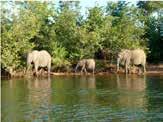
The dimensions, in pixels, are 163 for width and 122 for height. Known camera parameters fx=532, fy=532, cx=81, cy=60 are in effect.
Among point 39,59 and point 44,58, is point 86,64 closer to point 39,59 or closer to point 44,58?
point 44,58

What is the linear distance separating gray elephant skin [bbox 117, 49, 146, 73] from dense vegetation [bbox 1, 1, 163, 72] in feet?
5.11

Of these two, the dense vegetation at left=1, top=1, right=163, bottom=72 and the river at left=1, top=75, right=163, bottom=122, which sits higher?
the dense vegetation at left=1, top=1, right=163, bottom=72

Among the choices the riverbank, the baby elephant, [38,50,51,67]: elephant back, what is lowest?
the riverbank

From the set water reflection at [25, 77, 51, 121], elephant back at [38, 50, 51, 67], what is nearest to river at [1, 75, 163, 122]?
water reflection at [25, 77, 51, 121]

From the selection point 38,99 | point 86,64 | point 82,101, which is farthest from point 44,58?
point 82,101

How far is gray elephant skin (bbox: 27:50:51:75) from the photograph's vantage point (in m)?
42.8

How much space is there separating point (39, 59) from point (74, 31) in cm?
470

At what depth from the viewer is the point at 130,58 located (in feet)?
151

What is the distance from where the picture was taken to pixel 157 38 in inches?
2014

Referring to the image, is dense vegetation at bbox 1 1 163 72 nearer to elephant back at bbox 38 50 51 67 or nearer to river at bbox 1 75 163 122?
elephant back at bbox 38 50 51 67

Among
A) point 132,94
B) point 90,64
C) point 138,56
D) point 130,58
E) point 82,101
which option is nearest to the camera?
point 82,101

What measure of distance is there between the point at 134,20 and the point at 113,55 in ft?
12.7

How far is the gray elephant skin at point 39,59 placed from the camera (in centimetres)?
4275

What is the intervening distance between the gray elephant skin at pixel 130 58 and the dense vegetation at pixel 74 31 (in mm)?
1558
